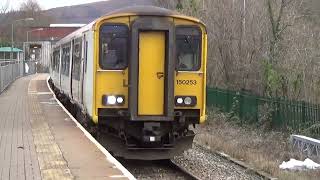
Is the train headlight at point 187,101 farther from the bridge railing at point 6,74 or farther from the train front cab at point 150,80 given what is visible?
the bridge railing at point 6,74

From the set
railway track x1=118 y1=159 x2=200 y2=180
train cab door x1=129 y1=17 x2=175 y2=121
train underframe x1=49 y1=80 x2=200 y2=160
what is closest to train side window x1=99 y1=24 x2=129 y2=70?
train cab door x1=129 y1=17 x2=175 y2=121

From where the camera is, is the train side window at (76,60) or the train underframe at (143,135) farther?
the train side window at (76,60)

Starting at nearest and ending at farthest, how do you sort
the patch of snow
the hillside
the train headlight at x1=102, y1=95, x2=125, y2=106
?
the train headlight at x1=102, y1=95, x2=125, y2=106
the patch of snow
the hillside

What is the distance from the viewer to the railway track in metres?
11.3

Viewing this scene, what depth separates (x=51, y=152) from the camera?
34.1 ft

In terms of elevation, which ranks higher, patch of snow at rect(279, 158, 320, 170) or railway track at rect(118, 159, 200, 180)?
patch of snow at rect(279, 158, 320, 170)

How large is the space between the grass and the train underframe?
1.74 meters

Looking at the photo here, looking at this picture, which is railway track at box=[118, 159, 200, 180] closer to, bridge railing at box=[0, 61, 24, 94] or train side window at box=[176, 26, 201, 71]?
train side window at box=[176, 26, 201, 71]

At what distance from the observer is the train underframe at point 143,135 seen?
37.7 ft

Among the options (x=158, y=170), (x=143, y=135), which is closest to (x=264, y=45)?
(x=158, y=170)

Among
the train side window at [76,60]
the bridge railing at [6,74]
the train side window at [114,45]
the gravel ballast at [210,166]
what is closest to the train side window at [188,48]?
the train side window at [114,45]

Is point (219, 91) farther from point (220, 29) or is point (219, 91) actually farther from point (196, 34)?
point (196, 34)

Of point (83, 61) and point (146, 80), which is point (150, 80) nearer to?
point (146, 80)

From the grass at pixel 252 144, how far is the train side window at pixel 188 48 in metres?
2.55
